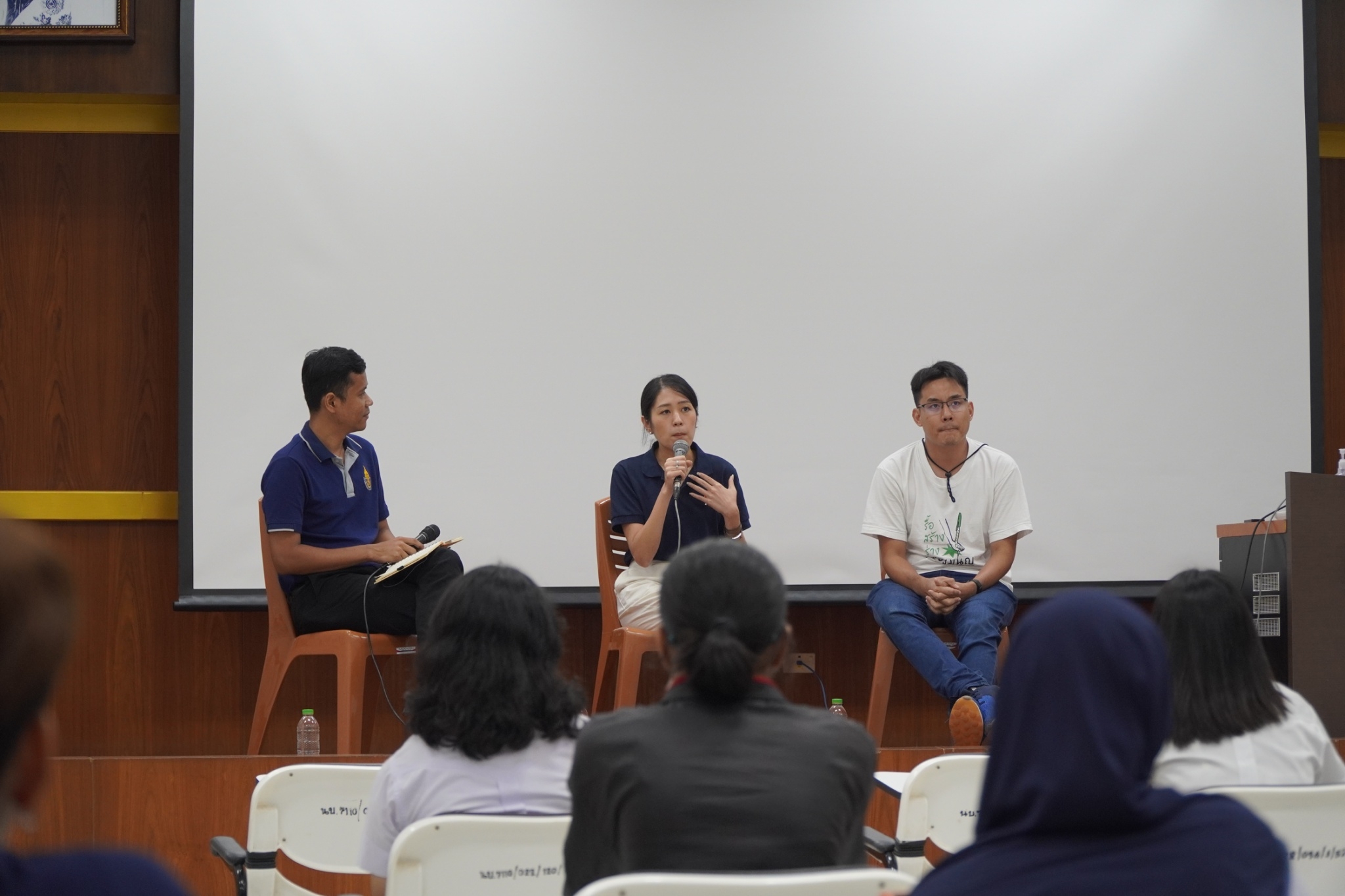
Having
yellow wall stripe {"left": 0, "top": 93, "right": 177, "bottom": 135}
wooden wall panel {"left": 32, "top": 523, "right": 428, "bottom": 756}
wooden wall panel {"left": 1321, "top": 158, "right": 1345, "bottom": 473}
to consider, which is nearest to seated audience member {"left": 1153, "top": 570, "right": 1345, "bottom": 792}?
wooden wall panel {"left": 32, "top": 523, "right": 428, "bottom": 756}

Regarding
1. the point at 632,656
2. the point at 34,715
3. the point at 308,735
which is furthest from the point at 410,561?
the point at 34,715

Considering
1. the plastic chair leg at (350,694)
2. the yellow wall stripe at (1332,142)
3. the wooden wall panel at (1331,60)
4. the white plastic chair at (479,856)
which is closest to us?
the white plastic chair at (479,856)

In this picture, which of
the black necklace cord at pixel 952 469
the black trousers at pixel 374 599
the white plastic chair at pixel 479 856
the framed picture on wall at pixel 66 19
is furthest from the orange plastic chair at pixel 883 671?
the framed picture on wall at pixel 66 19

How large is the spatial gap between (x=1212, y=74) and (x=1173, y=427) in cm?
131

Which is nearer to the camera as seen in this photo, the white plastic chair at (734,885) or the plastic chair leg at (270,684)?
the white plastic chair at (734,885)

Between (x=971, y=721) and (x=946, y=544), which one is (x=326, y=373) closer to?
(x=946, y=544)

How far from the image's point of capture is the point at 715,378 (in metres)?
4.45

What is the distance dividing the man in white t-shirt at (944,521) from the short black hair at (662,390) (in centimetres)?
61

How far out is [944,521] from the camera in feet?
12.3

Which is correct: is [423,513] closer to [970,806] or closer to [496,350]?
[496,350]

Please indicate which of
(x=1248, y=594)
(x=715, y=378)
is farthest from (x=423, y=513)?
(x=1248, y=594)

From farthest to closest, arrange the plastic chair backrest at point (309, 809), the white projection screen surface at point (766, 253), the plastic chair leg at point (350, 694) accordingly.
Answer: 1. the white projection screen surface at point (766, 253)
2. the plastic chair leg at point (350, 694)
3. the plastic chair backrest at point (309, 809)

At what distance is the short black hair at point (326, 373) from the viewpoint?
3.59 meters

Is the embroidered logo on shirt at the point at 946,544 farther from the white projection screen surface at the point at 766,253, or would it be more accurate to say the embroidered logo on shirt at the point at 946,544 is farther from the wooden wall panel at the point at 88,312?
the wooden wall panel at the point at 88,312
